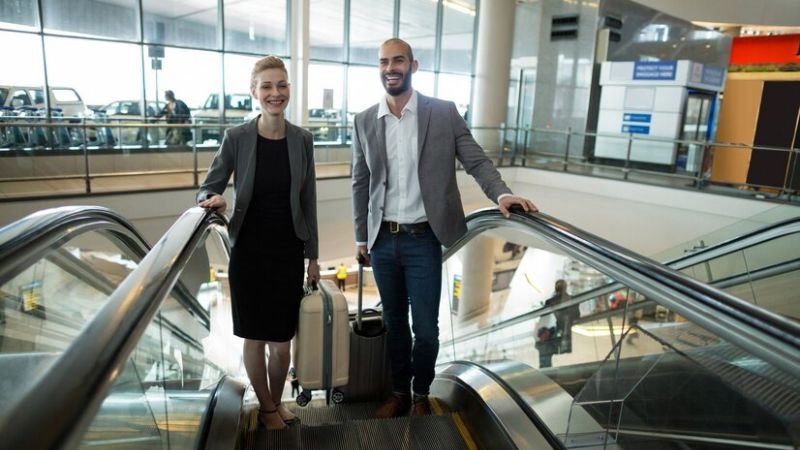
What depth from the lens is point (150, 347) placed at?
6.12ft

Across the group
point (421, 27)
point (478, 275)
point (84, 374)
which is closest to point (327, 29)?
point (421, 27)

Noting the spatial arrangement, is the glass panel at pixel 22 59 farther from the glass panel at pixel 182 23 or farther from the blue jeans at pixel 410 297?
the blue jeans at pixel 410 297

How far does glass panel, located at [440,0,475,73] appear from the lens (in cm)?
1767

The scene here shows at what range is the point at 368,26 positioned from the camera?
1588cm

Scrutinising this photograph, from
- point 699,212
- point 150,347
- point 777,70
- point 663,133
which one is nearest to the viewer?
point 150,347

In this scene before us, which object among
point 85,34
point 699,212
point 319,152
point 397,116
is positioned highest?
point 85,34

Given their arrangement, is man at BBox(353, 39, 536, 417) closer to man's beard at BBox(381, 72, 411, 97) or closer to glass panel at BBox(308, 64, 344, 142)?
man's beard at BBox(381, 72, 411, 97)

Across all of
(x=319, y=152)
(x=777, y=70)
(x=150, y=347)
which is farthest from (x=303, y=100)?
(x=777, y=70)

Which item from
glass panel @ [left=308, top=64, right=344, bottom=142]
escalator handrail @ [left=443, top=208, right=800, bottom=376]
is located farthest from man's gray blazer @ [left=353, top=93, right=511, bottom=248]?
glass panel @ [left=308, top=64, right=344, bottom=142]

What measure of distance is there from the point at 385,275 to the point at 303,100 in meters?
10.5

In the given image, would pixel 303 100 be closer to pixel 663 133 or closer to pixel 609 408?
pixel 663 133

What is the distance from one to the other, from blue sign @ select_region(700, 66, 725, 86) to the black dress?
12610mm

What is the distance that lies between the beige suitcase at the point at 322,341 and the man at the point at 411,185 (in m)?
0.27

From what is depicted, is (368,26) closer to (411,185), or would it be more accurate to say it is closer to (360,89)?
(360,89)
